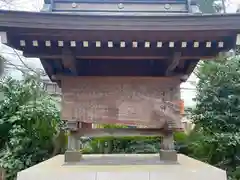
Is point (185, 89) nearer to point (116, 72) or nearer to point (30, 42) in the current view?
point (116, 72)

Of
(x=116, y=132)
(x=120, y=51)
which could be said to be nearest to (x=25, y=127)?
(x=116, y=132)

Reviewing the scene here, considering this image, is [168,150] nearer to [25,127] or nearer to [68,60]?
[68,60]

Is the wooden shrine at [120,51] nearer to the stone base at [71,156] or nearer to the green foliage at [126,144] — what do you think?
the stone base at [71,156]

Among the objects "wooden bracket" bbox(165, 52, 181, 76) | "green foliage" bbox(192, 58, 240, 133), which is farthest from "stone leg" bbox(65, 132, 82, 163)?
"green foliage" bbox(192, 58, 240, 133)

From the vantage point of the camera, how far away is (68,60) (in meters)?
3.42

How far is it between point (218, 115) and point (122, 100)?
2.73 metres

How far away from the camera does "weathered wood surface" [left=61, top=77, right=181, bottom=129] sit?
12.2 ft

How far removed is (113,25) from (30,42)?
1015 millimetres

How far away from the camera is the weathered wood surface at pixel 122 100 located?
371 centimetres

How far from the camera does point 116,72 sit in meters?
3.92

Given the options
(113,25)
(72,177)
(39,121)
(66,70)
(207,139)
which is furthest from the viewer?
(39,121)

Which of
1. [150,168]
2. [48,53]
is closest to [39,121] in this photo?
[48,53]

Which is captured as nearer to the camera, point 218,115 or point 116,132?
point 116,132

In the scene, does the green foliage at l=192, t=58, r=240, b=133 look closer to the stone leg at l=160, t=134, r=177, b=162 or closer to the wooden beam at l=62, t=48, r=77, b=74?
the stone leg at l=160, t=134, r=177, b=162
